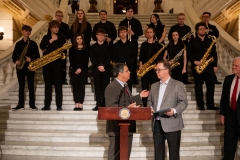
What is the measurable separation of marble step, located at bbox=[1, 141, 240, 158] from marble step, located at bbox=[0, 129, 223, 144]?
0.20 metres

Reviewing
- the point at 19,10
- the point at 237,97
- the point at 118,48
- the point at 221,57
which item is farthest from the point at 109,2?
the point at 237,97

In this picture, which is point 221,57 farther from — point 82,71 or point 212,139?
point 82,71

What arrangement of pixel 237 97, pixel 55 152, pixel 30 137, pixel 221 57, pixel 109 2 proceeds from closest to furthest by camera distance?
1. pixel 237 97
2. pixel 55 152
3. pixel 30 137
4. pixel 221 57
5. pixel 109 2

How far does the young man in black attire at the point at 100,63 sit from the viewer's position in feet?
22.6

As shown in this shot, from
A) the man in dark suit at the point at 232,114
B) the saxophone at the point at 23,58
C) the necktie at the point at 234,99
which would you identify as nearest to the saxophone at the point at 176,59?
the man in dark suit at the point at 232,114

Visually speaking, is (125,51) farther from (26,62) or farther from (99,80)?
(26,62)

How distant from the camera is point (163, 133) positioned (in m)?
4.38

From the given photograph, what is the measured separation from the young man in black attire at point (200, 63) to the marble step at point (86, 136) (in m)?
0.79

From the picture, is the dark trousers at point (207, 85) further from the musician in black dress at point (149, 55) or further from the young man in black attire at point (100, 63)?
the young man in black attire at point (100, 63)

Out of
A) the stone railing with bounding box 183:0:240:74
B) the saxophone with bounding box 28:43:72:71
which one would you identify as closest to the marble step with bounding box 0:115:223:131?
the saxophone with bounding box 28:43:72:71

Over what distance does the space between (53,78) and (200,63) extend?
317 cm

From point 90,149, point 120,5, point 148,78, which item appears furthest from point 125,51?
point 120,5

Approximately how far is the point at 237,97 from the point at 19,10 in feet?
32.1

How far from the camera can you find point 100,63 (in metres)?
6.93
